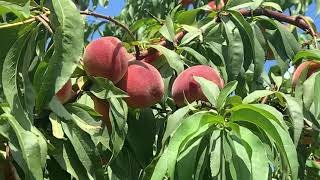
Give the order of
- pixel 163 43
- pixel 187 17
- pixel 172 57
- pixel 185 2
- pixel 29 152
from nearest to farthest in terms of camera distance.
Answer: pixel 29 152 < pixel 172 57 < pixel 163 43 < pixel 187 17 < pixel 185 2

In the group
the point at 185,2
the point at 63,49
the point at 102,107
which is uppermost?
the point at 63,49

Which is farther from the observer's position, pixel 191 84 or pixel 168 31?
pixel 168 31

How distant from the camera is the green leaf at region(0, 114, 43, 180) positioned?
82cm

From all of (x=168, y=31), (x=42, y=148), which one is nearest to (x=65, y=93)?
(x=42, y=148)

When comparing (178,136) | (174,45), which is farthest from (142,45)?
(178,136)

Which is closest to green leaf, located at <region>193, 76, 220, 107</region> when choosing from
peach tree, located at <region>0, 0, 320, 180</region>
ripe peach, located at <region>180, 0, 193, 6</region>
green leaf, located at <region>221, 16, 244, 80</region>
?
peach tree, located at <region>0, 0, 320, 180</region>

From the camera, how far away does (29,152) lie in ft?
2.73

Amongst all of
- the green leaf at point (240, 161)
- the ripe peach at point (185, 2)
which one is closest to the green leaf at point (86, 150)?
the green leaf at point (240, 161)

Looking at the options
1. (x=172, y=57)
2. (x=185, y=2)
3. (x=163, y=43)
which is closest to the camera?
(x=172, y=57)

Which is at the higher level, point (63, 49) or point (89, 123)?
point (63, 49)

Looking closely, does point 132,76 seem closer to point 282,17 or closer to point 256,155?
point 256,155

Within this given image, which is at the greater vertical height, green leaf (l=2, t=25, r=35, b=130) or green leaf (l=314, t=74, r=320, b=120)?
green leaf (l=2, t=25, r=35, b=130)

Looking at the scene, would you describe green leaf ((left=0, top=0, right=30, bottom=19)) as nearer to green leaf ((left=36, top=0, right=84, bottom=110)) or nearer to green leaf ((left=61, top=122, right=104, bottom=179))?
green leaf ((left=36, top=0, right=84, bottom=110))

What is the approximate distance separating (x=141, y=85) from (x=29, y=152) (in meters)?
0.29
